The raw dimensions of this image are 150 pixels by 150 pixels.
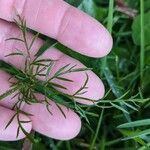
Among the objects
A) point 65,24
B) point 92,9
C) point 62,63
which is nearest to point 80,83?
point 62,63

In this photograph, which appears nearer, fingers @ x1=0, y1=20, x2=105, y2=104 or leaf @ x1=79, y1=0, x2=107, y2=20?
fingers @ x1=0, y1=20, x2=105, y2=104

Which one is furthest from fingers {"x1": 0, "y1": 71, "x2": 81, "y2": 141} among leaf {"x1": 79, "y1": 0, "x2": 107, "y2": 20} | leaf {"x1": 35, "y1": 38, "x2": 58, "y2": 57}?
leaf {"x1": 79, "y1": 0, "x2": 107, "y2": 20}

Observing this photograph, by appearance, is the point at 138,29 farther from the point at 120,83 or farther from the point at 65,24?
the point at 65,24

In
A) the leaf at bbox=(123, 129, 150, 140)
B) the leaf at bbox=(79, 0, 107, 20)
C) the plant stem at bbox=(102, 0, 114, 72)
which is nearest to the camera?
the leaf at bbox=(123, 129, 150, 140)

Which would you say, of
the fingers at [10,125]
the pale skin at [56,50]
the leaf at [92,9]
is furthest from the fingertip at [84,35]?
the fingers at [10,125]

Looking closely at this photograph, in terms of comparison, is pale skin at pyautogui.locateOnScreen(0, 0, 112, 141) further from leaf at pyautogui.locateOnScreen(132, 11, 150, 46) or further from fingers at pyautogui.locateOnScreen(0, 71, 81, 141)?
leaf at pyautogui.locateOnScreen(132, 11, 150, 46)

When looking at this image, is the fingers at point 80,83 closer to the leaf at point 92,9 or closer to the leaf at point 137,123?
the leaf at point 137,123
